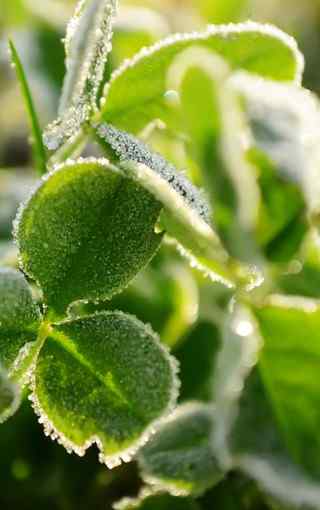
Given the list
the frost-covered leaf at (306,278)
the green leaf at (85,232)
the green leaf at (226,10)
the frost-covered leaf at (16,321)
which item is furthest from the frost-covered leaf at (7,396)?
the green leaf at (226,10)

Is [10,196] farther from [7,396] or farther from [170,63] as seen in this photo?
[7,396]

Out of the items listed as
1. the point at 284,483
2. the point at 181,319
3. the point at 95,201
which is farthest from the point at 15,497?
the point at 95,201

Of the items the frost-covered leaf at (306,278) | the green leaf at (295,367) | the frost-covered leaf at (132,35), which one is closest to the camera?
the green leaf at (295,367)

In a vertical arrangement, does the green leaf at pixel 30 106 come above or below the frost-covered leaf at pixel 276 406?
above

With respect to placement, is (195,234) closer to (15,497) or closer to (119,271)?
(119,271)

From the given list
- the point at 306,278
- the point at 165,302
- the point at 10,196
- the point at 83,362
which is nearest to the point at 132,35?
the point at 10,196

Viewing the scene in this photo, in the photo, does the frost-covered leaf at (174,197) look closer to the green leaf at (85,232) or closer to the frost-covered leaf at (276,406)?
the green leaf at (85,232)

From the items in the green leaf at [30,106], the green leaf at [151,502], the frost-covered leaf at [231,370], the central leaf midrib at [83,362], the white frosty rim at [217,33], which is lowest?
the green leaf at [151,502]
